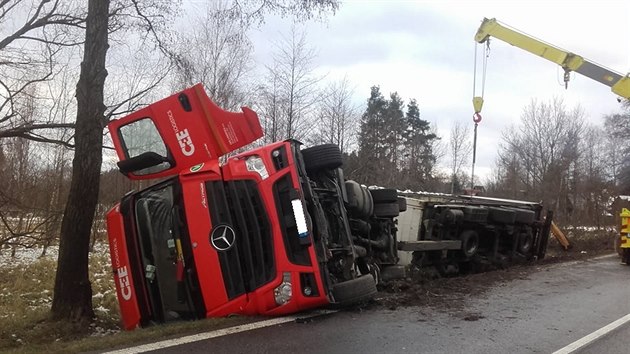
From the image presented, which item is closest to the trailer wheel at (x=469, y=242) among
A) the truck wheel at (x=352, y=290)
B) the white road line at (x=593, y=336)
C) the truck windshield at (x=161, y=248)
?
the white road line at (x=593, y=336)

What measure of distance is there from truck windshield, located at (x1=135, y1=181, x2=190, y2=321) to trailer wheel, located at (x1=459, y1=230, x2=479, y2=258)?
240 inches

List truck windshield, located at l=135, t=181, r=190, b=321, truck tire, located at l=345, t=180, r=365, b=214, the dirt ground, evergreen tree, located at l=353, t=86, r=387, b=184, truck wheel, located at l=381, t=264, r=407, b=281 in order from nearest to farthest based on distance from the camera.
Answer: truck windshield, located at l=135, t=181, r=190, b=321, the dirt ground, truck tire, located at l=345, t=180, r=365, b=214, truck wheel, located at l=381, t=264, r=407, b=281, evergreen tree, located at l=353, t=86, r=387, b=184

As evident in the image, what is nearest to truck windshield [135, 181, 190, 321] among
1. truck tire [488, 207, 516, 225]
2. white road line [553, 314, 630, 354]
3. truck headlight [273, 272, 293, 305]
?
truck headlight [273, 272, 293, 305]

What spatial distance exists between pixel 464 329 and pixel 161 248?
3.32 m

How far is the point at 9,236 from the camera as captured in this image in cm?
1162

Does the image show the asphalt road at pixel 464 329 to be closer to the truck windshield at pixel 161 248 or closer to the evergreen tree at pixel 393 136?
the truck windshield at pixel 161 248

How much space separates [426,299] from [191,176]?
3.40 metres

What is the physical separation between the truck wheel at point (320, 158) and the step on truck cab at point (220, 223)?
0.04 ft

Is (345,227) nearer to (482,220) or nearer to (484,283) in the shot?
(484,283)

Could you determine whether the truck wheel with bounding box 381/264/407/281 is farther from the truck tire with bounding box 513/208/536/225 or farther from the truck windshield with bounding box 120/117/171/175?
the truck tire with bounding box 513/208/536/225

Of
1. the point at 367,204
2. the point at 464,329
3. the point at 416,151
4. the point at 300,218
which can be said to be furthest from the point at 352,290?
the point at 416,151

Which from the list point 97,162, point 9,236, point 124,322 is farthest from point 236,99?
point 124,322

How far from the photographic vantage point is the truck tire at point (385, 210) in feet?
25.0

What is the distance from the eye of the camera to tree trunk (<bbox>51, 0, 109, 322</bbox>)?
6.71 metres
